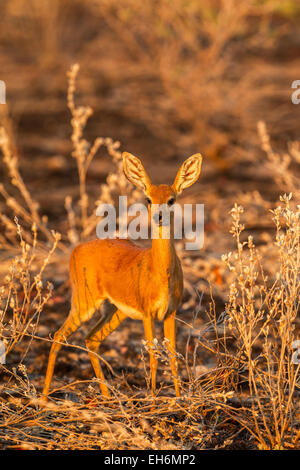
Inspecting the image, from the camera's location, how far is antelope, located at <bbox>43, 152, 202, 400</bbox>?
179 inches

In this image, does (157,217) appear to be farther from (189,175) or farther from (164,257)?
(189,175)

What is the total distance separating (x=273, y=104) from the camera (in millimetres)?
14945

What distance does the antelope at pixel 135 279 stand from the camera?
4.54 metres

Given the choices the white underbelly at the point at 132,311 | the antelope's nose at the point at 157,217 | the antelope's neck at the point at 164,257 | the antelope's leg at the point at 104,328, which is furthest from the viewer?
the antelope's leg at the point at 104,328

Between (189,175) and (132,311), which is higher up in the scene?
(189,175)

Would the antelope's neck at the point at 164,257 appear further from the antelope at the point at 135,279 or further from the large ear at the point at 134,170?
the large ear at the point at 134,170

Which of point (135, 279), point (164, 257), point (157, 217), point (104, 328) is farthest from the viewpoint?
point (104, 328)

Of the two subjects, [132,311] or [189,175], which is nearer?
[189,175]

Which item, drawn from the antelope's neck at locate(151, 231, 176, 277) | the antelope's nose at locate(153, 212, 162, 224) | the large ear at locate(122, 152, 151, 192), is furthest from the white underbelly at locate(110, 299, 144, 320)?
the large ear at locate(122, 152, 151, 192)

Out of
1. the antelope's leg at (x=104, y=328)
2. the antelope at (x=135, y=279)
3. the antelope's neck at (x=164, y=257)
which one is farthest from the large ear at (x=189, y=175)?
the antelope's leg at (x=104, y=328)

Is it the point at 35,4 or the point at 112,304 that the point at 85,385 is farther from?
the point at 35,4

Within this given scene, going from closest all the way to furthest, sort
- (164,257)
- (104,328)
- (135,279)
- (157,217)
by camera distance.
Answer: (157,217) < (164,257) < (135,279) < (104,328)

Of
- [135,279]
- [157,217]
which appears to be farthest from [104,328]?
[157,217]

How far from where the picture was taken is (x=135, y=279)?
4.77 metres
